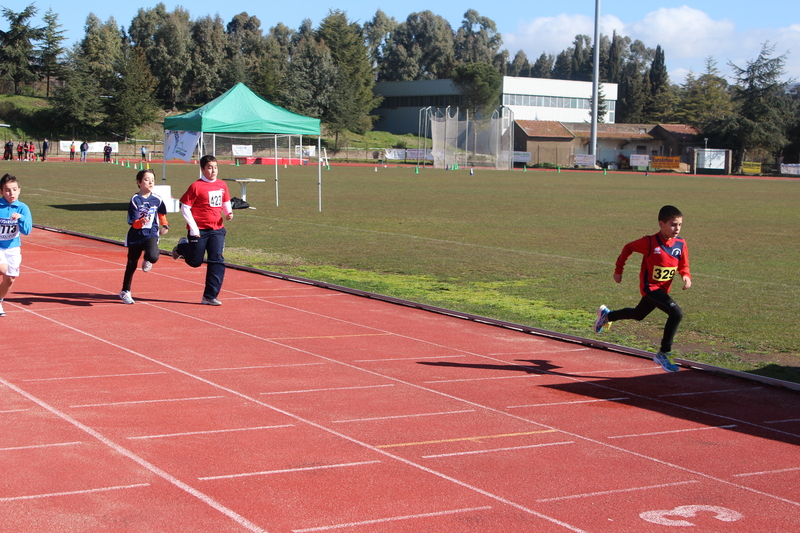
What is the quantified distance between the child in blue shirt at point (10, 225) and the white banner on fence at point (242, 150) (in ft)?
201

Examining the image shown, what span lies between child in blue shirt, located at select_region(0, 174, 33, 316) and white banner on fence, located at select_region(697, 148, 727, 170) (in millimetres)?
79671

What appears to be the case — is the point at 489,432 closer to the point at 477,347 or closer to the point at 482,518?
the point at 482,518

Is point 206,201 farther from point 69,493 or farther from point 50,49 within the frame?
point 50,49

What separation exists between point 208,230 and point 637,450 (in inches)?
265

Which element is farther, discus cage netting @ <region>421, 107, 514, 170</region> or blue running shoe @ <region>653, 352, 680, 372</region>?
discus cage netting @ <region>421, 107, 514, 170</region>

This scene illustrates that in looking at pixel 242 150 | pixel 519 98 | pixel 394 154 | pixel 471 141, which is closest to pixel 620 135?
pixel 519 98

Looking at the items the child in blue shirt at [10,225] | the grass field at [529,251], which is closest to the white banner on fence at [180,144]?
the grass field at [529,251]

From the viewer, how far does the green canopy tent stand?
924 inches

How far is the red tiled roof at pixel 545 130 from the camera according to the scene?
313ft

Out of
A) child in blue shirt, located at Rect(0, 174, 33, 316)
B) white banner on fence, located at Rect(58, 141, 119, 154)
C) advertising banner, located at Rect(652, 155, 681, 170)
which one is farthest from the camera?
advertising banner, located at Rect(652, 155, 681, 170)

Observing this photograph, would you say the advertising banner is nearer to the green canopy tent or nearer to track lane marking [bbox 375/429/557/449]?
the green canopy tent

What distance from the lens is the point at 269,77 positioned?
102 meters

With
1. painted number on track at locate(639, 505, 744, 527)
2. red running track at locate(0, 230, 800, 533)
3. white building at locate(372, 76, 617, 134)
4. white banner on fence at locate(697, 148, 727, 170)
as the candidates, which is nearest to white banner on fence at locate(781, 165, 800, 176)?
white banner on fence at locate(697, 148, 727, 170)

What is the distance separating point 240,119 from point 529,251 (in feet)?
35.2
